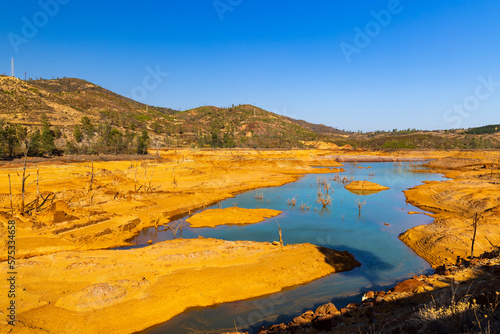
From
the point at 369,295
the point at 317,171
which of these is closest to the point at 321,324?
the point at 369,295

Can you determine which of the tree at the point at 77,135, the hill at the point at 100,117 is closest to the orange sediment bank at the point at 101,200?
the tree at the point at 77,135

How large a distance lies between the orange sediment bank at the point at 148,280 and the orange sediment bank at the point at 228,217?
5486 millimetres

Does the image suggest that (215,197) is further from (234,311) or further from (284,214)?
(234,311)

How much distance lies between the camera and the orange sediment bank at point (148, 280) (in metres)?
8.74

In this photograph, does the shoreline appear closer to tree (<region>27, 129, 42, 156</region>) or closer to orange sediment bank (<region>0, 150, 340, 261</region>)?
orange sediment bank (<region>0, 150, 340, 261</region>)

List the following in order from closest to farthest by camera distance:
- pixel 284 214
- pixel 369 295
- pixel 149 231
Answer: pixel 369 295 < pixel 149 231 < pixel 284 214

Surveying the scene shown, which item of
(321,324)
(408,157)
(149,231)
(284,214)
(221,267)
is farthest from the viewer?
(408,157)

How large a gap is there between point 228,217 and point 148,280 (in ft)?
35.1

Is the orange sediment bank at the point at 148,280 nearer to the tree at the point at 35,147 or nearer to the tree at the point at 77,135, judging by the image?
the tree at the point at 35,147

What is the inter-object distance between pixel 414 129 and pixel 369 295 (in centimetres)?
19811

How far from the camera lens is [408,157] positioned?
8412 cm

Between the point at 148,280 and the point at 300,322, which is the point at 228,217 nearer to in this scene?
the point at 148,280

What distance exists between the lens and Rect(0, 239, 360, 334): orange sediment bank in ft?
28.7

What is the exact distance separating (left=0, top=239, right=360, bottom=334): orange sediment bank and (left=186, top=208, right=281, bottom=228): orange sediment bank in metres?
5.49
